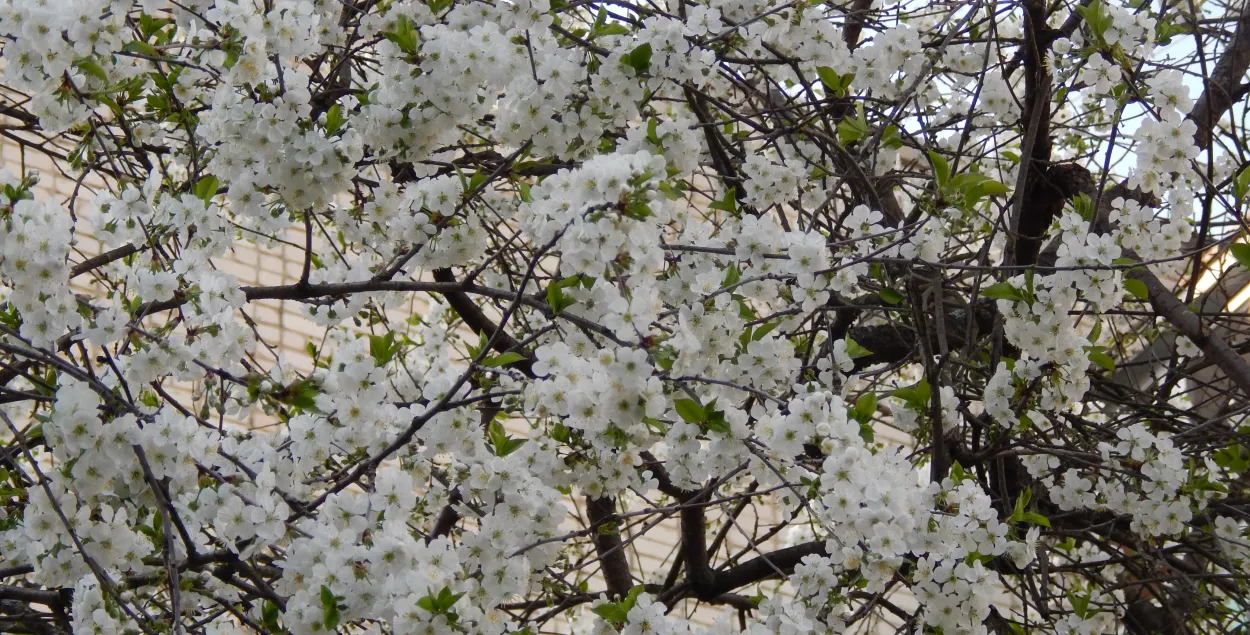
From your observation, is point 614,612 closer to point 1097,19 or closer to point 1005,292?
point 1005,292

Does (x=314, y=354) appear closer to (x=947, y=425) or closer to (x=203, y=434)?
(x=203, y=434)

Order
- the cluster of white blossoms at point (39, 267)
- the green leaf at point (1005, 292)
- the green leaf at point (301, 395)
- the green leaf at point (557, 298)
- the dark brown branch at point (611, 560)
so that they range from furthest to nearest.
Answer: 1. the dark brown branch at point (611, 560)
2. the green leaf at point (1005, 292)
3. the green leaf at point (557, 298)
4. the green leaf at point (301, 395)
5. the cluster of white blossoms at point (39, 267)

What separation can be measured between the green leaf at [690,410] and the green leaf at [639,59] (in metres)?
0.69

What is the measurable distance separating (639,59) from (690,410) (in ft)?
2.36

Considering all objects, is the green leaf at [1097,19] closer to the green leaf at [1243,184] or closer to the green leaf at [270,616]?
the green leaf at [1243,184]

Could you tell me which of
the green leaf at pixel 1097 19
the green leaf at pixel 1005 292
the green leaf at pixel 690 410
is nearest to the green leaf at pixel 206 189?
the green leaf at pixel 690 410

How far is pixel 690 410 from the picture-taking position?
1.94 metres

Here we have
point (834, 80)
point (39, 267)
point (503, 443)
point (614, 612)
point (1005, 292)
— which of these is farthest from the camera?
point (834, 80)

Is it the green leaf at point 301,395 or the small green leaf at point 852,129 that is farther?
the small green leaf at point 852,129

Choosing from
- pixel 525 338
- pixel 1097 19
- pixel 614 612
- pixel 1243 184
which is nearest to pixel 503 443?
pixel 525 338

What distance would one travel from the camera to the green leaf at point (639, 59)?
2.22 m

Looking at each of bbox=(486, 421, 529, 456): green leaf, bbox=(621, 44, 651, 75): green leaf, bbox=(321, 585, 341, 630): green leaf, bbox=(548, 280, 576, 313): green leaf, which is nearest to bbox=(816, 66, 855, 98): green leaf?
Answer: bbox=(621, 44, 651, 75): green leaf

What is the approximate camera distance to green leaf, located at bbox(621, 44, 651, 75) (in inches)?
87.3

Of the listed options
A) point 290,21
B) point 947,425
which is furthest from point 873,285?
point 290,21
